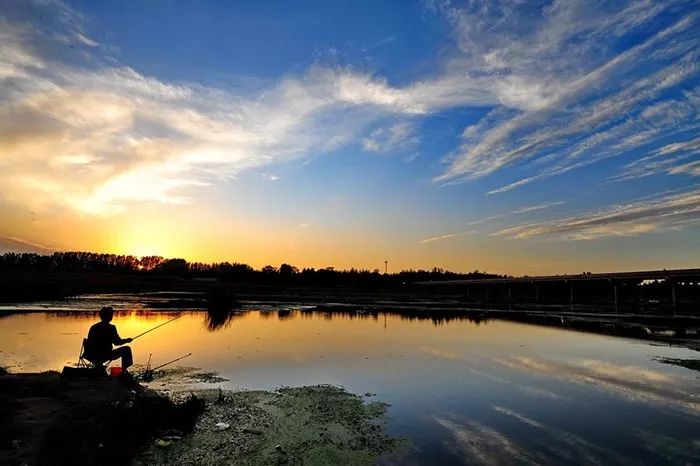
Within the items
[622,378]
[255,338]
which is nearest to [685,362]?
[622,378]

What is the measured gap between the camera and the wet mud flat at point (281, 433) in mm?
8711

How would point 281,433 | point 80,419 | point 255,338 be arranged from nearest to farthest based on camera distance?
1. point 80,419
2. point 281,433
3. point 255,338

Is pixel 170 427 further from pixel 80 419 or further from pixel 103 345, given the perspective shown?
pixel 103 345

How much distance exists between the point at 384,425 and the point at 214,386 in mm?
6241

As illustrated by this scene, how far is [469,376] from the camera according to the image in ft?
59.2

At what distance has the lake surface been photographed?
10.2m

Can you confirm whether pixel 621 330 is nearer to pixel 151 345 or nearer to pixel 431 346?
pixel 431 346

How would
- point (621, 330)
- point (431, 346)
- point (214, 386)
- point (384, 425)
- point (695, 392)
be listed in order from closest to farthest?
point (384, 425) < point (214, 386) < point (695, 392) < point (431, 346) < point (621, 330)

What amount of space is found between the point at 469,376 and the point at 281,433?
10.1 metres

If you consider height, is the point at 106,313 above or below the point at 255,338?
above

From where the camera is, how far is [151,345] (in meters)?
23.5

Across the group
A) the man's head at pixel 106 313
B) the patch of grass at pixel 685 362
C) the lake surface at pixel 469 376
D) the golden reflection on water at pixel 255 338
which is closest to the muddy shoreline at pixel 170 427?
the lake surface at pixel 469 376

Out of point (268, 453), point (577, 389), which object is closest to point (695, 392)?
point (577, 389)

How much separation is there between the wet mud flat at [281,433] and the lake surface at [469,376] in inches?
28.8
